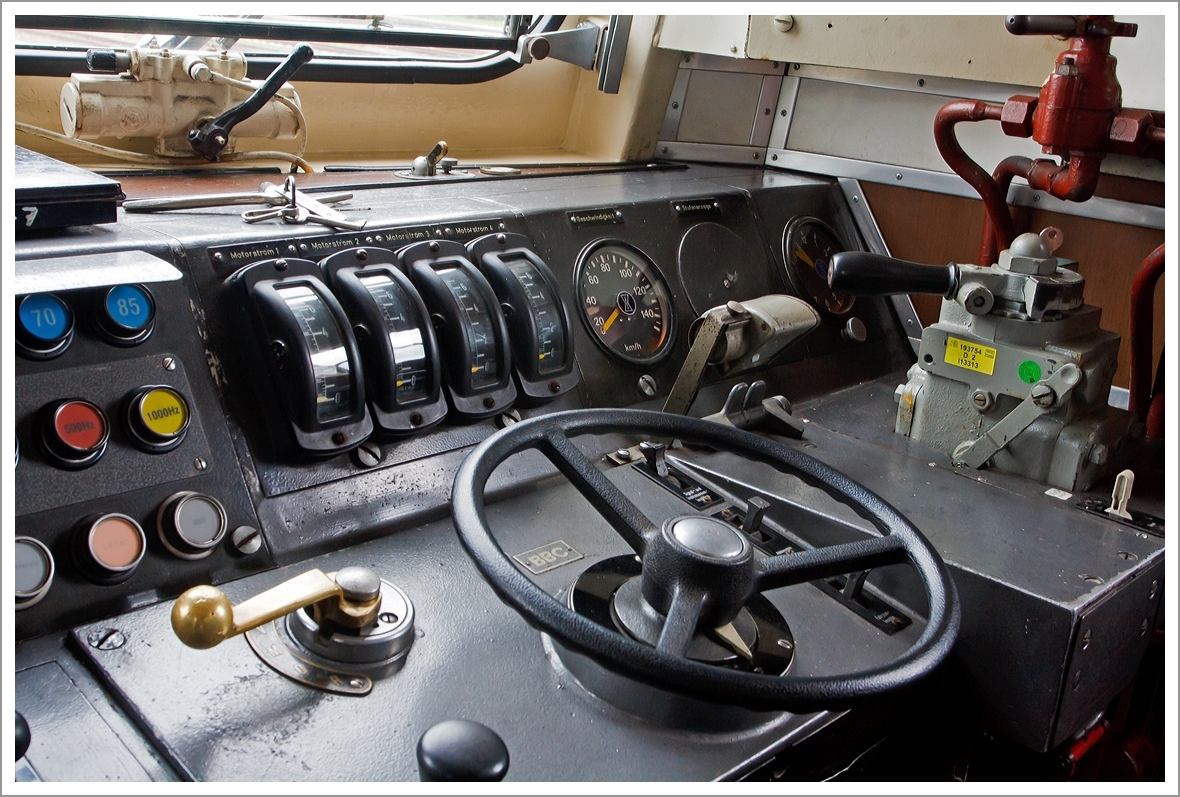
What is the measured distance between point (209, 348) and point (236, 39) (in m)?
1.17

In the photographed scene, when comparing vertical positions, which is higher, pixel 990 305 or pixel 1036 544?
pixel 990 305

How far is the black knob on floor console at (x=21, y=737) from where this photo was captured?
3.37 ft

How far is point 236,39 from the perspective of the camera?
7.65ft

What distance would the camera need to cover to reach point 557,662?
4.10 feet

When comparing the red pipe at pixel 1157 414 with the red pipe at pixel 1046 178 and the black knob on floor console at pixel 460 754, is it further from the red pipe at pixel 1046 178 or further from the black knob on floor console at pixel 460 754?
the black knob on floor console at pixel 460 754

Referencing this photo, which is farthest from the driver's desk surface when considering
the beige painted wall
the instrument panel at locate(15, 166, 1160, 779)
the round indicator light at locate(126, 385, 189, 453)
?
the beige painted wall

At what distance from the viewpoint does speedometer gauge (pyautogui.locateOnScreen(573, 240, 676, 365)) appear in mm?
1893

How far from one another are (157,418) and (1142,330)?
171 centimetres

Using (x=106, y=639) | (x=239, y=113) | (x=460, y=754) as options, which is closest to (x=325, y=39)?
(x=239, y=113)

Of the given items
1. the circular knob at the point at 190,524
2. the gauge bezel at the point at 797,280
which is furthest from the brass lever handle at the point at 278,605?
the gauge bezel at the point at 797,280

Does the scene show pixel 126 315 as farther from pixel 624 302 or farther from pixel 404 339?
pixel 624 302

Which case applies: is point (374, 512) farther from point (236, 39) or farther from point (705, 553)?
point (236, 39)

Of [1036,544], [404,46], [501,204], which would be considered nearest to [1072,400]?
[1036,544]

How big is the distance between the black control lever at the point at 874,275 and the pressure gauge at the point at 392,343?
63 cm
